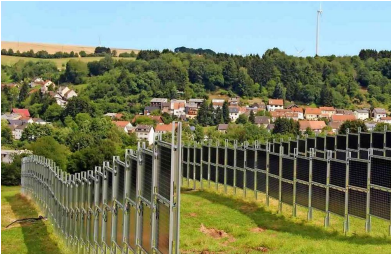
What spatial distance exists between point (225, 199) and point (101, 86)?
132747 millimetres

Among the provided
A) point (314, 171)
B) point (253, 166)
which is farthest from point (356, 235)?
point (253, 166)

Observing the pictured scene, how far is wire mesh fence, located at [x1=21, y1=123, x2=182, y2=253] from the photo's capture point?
8.31 metres

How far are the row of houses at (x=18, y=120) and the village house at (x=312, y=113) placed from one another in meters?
58.2

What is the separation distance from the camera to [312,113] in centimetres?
14250

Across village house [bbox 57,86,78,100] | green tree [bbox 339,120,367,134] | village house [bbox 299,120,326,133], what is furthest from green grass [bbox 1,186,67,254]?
village house [bbox 57,86,78,100]

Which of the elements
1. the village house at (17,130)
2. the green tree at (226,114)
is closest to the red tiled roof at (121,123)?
the village house at (17,130)

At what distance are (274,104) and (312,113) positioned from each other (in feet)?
35.3

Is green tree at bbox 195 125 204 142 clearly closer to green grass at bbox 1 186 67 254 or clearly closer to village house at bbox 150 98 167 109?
village house at bbox 150 98 167 109

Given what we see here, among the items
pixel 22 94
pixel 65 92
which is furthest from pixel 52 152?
pixel 22 94

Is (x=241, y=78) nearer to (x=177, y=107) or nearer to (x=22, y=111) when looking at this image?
(x=177, y=107)

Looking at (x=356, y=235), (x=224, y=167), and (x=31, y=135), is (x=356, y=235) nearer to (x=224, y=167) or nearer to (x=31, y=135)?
(x=224, y=167)

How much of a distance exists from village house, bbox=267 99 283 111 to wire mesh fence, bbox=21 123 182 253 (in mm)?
130107

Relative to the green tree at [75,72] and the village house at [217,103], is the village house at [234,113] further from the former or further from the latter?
the green tree at [75,72]

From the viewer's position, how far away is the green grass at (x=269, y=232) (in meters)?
12.8
